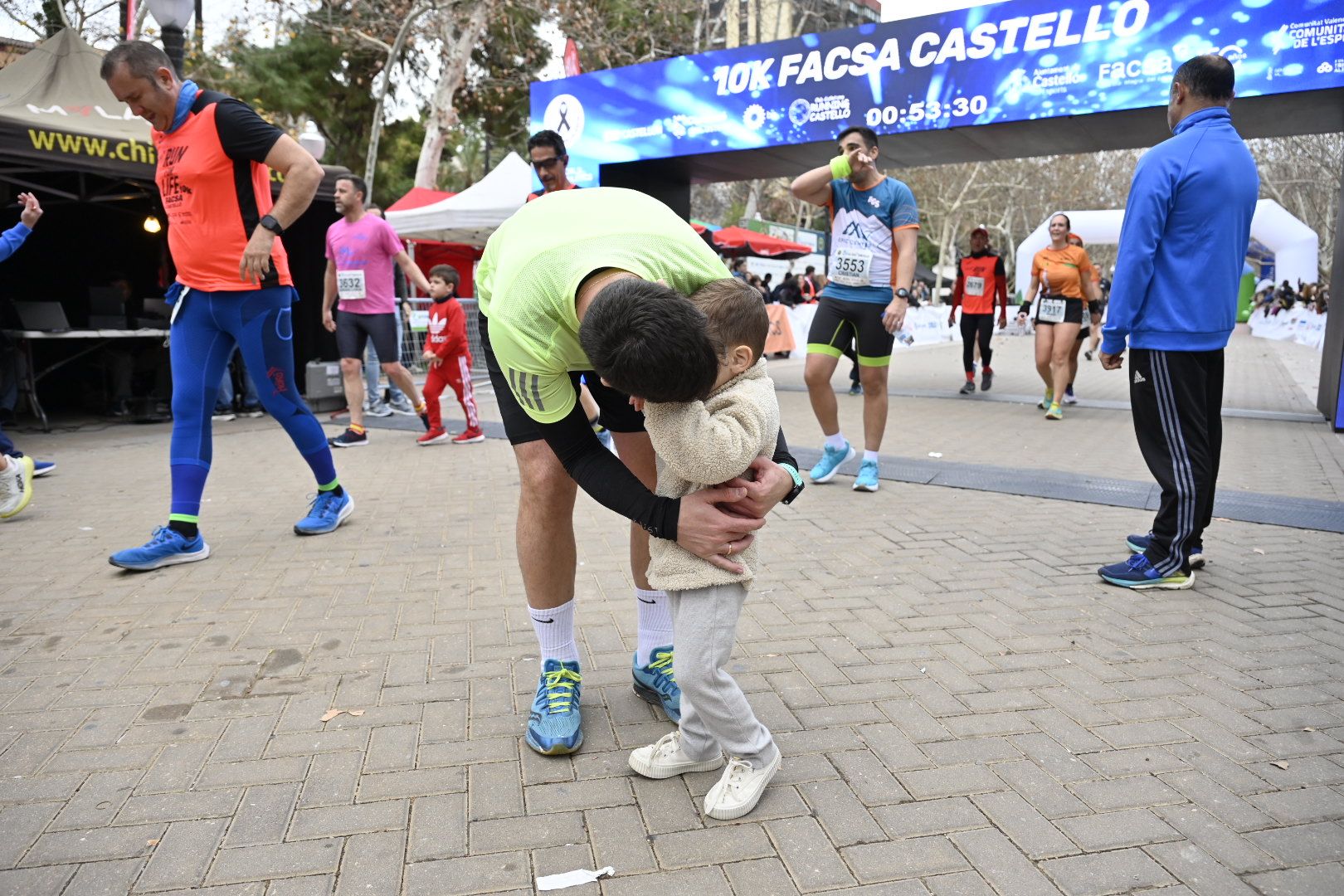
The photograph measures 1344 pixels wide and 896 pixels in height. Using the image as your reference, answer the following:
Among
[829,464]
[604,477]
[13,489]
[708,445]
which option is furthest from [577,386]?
[13,489]

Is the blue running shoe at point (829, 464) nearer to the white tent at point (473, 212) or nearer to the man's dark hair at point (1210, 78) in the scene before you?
the man's dark hair at point (1210, 78)

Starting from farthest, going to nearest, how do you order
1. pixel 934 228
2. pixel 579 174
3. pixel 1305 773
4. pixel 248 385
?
pixel 934 228 < pixel 579 174 < pixel 248 385 < pixel 1305 773

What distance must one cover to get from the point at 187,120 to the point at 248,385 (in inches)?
230

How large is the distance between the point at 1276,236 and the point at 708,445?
124ft

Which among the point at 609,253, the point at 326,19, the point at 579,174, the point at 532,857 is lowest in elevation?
the point at 532,857

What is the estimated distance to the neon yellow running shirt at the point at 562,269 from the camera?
5.95 ft

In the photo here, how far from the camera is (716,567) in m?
1.94

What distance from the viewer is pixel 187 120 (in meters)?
3.74

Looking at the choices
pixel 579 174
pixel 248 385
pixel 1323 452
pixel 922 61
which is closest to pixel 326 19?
pixel 579 174

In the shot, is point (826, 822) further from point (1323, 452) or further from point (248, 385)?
point (248, 385)

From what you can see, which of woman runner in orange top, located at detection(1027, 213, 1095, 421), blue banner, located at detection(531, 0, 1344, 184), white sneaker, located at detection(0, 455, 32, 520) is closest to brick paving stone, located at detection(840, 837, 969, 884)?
white sneaker, located at detection(0, 455, 32, 520)

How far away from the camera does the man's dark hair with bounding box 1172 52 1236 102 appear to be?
3.49 metres

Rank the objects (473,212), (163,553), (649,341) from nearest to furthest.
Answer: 1. (649,341)
2. (163,553)
3. (473,212)

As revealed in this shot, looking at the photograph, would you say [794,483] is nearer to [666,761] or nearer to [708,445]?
[708,445]
